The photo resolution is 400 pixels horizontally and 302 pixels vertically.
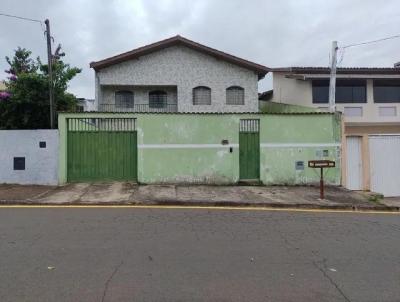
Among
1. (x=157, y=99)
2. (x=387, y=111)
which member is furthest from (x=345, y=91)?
(x=157, y=99)

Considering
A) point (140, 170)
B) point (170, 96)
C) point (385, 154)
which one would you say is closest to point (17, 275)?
point (140, 170)

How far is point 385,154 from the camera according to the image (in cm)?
1531

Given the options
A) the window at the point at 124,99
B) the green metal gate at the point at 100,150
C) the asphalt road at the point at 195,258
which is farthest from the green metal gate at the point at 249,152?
the window at the point at 124,99

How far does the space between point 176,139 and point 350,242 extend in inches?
336

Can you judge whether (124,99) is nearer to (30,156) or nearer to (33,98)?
(33,98)

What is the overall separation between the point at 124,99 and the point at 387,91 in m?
17.1

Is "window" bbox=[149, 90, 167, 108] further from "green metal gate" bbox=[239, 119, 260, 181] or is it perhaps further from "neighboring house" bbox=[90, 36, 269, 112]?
"green metal gate" bbox=[239, 119, 260, 181]

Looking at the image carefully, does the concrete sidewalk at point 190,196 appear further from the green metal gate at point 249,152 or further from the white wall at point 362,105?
the white wall at point 362,105

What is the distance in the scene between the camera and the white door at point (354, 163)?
599 inches

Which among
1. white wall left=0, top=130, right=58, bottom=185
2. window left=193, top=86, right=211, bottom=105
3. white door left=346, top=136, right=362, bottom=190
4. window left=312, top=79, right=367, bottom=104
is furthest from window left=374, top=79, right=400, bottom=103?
white wall left=0, top=130, right=58, bottom=185

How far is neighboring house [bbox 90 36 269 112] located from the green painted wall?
10.8 metres

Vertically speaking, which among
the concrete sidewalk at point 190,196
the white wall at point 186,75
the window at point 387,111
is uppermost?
the white wall at point 186,75

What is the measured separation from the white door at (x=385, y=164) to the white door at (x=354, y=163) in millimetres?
417

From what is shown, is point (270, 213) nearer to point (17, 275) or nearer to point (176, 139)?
point (176, 139)
